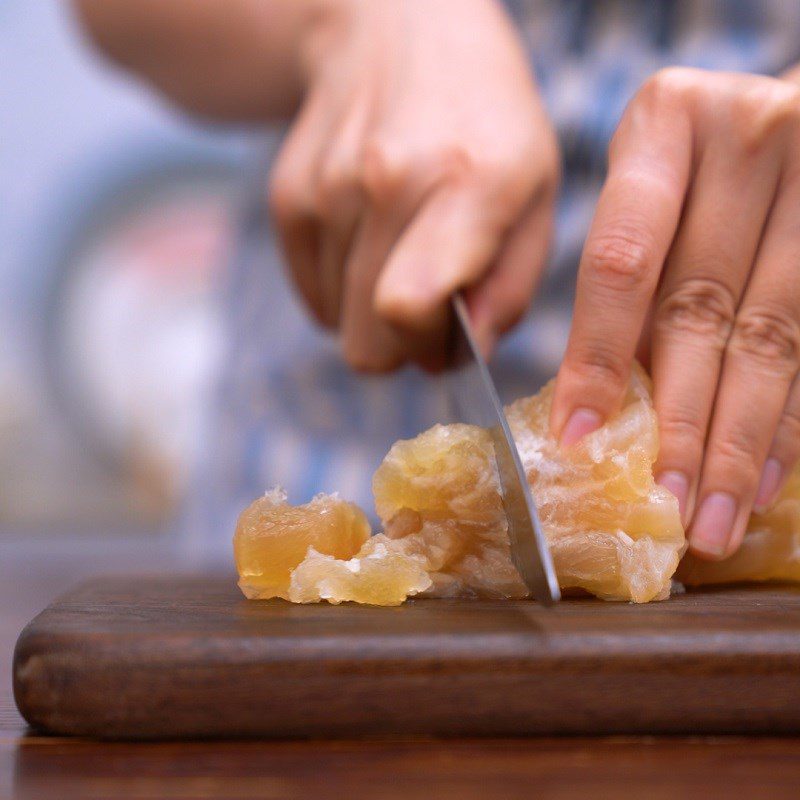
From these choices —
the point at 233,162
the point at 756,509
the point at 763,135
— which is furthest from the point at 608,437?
the point at 233,162

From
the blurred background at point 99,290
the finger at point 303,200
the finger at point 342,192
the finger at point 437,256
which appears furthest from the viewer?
the blurred background at point 99,290

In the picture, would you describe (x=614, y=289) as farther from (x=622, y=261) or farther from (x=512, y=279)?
(x=512, y=279)

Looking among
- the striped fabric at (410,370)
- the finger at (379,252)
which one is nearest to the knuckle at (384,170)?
the finger at (379,252)

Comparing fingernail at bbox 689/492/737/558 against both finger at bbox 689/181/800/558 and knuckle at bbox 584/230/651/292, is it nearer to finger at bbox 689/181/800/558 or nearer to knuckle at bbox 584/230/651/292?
finger at bbox 689/181/800/558

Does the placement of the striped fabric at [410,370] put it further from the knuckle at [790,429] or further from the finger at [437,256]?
the knuckle at [790,429]

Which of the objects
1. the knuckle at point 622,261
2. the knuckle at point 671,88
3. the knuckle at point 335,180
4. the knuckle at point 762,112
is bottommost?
the knuckle at point 622,261

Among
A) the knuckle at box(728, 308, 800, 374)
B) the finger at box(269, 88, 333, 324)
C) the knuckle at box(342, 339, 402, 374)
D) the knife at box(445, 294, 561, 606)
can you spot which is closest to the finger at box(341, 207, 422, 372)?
the knuckle at box(342, 339, 402, 374)
